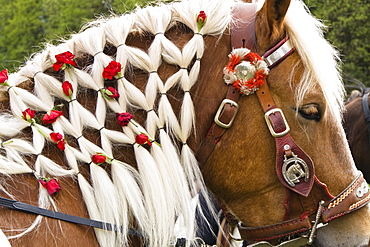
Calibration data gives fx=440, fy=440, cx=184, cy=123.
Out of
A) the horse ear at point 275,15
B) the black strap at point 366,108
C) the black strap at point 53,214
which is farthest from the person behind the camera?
the black strap at point 366,108

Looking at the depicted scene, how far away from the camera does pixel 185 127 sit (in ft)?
5.70

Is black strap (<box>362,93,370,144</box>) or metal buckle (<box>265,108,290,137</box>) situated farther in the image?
black strap (<box>362,93,370,144</box>)

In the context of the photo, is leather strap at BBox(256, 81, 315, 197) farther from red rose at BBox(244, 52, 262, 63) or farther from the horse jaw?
the horse jaw

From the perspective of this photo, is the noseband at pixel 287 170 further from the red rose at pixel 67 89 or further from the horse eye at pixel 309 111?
the red rose at pixel 67 89

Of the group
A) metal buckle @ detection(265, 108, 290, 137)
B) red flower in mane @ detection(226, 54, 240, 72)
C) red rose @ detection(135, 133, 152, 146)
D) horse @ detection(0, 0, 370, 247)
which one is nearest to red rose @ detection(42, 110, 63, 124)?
horse @ detection(0, 0, 370, 247)

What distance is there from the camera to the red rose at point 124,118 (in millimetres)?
1665

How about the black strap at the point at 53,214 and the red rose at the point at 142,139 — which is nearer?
the black strap at the point at 53,214

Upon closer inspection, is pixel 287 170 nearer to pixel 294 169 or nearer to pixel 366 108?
pixel 294 169

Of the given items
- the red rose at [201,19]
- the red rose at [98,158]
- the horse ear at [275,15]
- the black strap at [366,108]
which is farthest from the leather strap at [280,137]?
the black strap at [366,108]

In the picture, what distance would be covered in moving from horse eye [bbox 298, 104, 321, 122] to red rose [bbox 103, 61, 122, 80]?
0.74 meters

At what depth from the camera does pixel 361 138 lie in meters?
4.70

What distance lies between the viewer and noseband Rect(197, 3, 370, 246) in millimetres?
1766

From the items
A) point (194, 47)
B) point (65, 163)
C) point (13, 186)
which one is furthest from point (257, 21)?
point (13, 186)

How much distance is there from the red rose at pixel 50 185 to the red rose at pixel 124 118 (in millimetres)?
323
